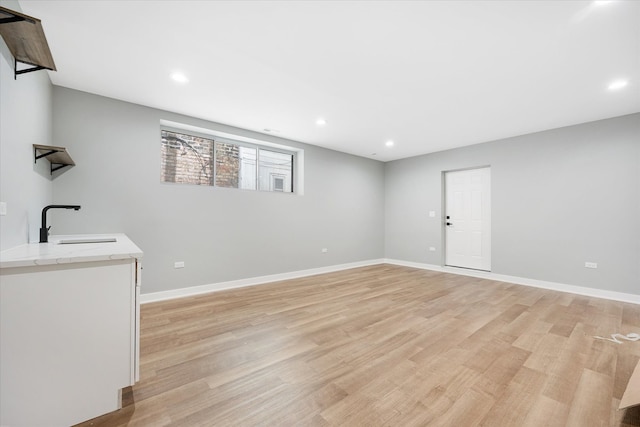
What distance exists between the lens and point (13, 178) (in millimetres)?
1845

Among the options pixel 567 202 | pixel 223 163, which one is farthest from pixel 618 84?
pixel 223 163

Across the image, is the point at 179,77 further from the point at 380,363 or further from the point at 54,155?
the point at 380,363

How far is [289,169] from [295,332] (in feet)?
11.6

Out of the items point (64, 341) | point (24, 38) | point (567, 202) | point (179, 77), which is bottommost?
point (64, 341)

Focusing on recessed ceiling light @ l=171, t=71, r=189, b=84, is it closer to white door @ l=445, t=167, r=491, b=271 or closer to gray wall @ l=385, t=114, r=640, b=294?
gray wall @ l=385, t=114, r=640, b=294

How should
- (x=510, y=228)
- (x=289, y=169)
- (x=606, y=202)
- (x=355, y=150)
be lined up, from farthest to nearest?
1. (x=355, y=150)
2. (x=289, y=169)
3. (x=510, y=228)
4. (x=606, y=202)

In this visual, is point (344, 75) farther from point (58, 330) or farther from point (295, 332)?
point (58, 330)

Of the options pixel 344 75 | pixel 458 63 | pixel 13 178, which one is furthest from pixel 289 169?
pixel 13 178

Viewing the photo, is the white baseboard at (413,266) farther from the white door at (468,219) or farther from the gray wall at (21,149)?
the gray wall at (21,149)

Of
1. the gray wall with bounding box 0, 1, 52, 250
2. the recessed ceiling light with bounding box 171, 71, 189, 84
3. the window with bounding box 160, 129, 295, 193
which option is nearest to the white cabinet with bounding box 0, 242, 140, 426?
the gray wall with bounding box 0, 1, 52, 250

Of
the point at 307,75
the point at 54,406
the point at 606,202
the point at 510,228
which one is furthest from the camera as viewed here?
the point at 510,228

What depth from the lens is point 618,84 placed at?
2938mm

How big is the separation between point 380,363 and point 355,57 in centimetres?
276

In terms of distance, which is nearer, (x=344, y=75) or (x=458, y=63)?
(x=458, y=63)
